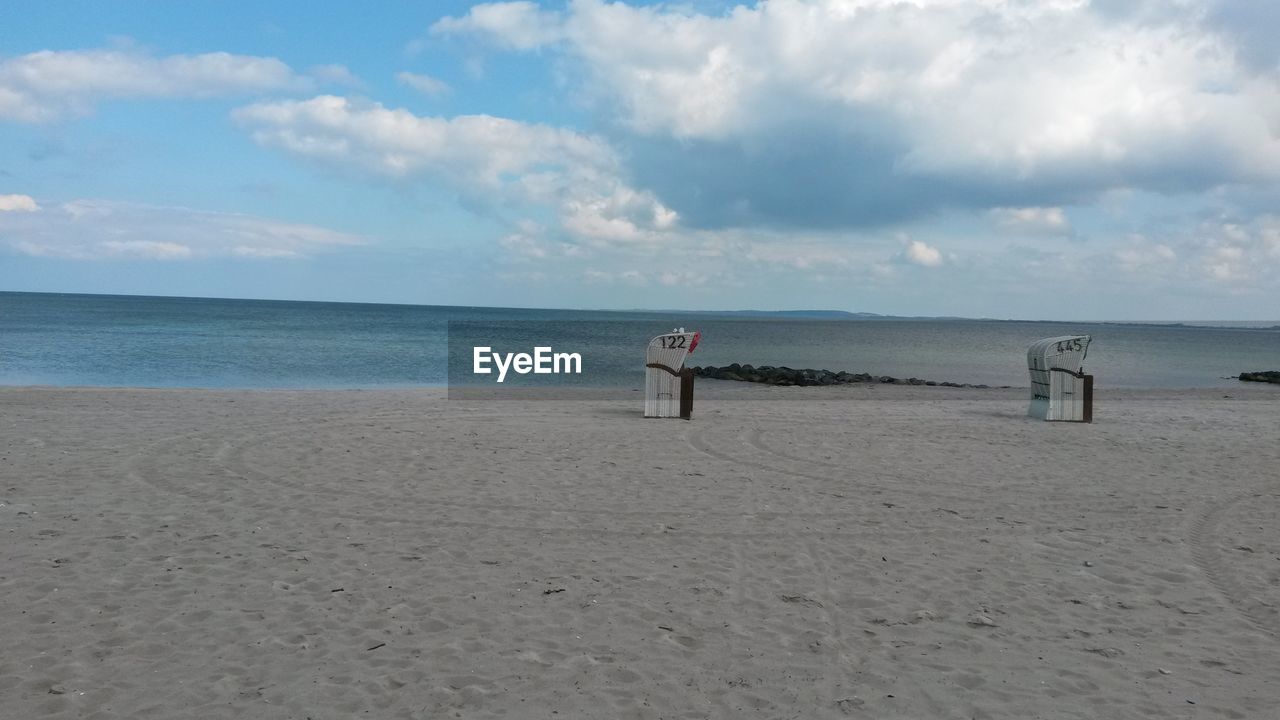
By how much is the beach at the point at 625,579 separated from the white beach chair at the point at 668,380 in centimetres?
319

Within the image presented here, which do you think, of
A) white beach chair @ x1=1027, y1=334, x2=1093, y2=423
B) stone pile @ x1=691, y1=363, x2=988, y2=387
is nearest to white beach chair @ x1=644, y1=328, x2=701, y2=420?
white beach chair @ x1=1027, y1=334, x2=1093, y2=423

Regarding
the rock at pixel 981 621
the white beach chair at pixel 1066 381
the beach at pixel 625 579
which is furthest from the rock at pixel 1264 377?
the rock at pixel 981 621

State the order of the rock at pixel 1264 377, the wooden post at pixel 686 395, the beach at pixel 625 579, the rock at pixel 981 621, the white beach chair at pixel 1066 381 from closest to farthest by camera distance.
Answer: the beach at pixel 625 579 < the rock at pixel 981 621 < the wooden post at pixel 686 395 < the white beach chair at pixel 1066 381 < the rock at pixel 1264 377

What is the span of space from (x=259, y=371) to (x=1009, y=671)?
106 ft

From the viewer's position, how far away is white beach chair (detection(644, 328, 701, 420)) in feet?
49.6

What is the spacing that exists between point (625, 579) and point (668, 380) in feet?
30.9

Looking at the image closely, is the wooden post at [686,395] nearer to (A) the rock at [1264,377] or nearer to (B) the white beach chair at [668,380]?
(B) the white beach chair at [668,380]

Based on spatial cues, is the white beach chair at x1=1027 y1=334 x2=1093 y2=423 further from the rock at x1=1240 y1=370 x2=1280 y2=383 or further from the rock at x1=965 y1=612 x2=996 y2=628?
the rock at x1=1240 y1=370 x2=1280 y2=383

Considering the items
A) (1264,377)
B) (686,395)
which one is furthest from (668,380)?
(1264,377)

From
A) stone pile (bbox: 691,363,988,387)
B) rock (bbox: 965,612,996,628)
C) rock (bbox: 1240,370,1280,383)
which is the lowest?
rock (bbox: 965,612,996,628)

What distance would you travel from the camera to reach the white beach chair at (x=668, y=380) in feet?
49.6

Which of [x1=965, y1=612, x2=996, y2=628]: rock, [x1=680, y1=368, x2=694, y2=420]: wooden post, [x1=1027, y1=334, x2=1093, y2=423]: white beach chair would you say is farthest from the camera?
[x1=1027, y1=334, x2=1093, y2=423]: white beach chair

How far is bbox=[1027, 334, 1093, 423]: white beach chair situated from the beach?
12.0 feet

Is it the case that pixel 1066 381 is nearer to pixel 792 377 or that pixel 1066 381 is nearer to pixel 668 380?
pixel 668 380
